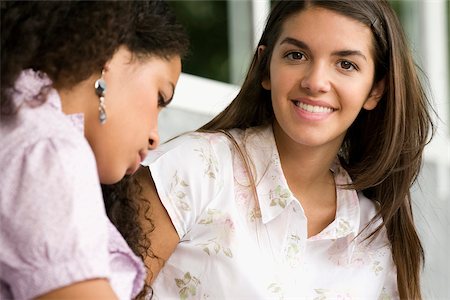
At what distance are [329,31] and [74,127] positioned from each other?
991 millimetres

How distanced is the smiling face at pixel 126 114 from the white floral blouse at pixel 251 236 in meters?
0.57

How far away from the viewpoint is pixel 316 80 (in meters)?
2.23

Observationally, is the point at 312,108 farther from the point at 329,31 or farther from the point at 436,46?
the point at 436,46

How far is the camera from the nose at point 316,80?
87.7 inches

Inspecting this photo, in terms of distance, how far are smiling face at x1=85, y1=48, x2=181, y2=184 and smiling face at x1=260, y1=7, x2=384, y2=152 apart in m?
0.70

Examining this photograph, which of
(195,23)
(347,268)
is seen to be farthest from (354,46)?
(195,23)

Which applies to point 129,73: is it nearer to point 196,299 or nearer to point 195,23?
point 196,299

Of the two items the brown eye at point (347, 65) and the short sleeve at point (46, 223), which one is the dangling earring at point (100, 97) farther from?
the brown eye at point (347, 65)

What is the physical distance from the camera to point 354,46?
2.29 m

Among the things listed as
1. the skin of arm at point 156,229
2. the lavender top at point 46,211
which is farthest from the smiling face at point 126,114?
the skin of arm at point 156,229

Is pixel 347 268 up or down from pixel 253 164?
down

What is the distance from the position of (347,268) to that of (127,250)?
916 mm

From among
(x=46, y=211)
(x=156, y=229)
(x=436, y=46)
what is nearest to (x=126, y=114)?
(x=46, y=211)

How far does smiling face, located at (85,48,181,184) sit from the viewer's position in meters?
1.51
